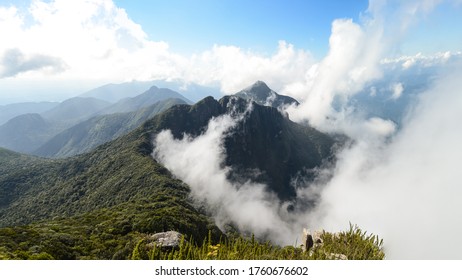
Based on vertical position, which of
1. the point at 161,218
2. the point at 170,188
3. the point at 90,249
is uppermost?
the point at 170,188

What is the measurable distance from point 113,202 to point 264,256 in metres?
197

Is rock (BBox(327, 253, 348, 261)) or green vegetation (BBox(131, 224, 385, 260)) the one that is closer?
green vegetation (BBox(131, 224, 385, 260))

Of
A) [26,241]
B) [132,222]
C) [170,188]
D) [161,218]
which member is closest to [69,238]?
[26,241]

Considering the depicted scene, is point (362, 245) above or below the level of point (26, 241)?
above

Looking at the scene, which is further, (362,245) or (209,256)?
(362,245)

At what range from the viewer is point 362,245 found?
10.0 metres

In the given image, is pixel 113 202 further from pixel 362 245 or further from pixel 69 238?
pixel 362 245

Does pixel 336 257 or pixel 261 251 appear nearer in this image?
pixel 261 251

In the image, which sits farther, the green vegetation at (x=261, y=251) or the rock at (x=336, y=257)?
the rock at (x=336, y=257)
